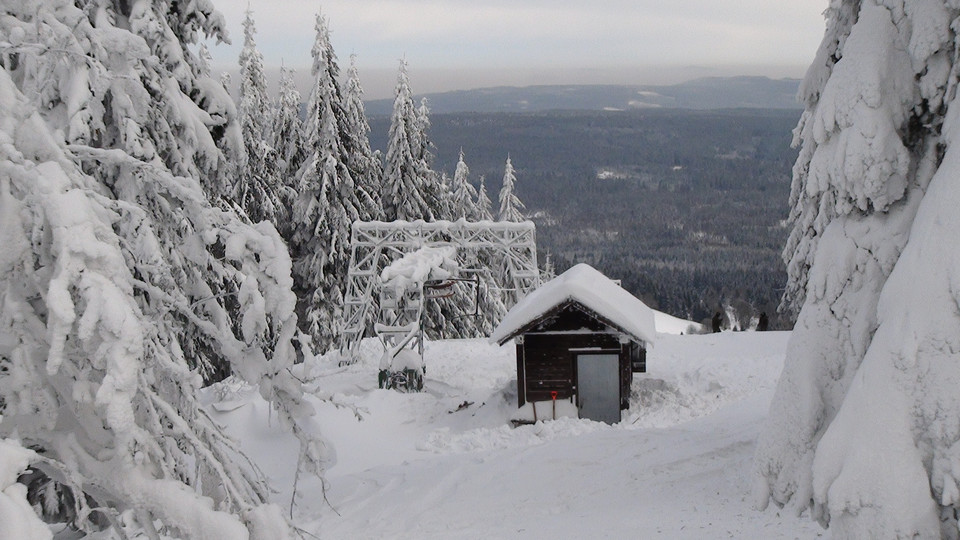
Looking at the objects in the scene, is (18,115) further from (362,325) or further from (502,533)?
(362,325)

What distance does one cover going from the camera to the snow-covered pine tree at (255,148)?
29.8 m

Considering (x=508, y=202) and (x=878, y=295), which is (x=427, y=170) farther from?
(x=878, y=295)

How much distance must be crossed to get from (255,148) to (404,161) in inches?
241

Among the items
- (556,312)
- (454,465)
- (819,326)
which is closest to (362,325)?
(556,312)

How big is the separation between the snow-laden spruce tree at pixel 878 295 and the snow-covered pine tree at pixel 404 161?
23.7 meters

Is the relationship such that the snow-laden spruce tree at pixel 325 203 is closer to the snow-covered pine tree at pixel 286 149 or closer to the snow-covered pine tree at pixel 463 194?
the snow-covered pine tree at pixel 286 149

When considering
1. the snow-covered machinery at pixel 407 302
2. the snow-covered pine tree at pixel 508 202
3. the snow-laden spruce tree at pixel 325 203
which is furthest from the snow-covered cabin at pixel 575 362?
the snow-covered pine tree at pixel 508 202

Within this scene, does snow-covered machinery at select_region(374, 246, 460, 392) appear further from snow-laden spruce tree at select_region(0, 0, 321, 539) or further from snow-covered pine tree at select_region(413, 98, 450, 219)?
Result: snow-laden spruce tree at select_region(0, 0, 321, 539)

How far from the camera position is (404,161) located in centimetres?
3259

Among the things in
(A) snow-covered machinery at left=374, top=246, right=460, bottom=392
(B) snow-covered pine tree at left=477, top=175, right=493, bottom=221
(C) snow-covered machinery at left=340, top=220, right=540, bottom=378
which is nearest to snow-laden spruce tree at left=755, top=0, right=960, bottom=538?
(A) snow-covered machinery at left=374, top=246, right=460, bottom=392

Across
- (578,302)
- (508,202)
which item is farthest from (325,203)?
(508,202)

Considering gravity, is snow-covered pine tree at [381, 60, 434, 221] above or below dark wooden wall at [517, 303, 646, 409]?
above

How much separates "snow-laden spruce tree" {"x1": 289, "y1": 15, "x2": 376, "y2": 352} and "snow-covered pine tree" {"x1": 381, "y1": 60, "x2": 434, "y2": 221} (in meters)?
2.38

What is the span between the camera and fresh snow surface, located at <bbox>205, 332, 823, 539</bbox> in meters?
10.7
